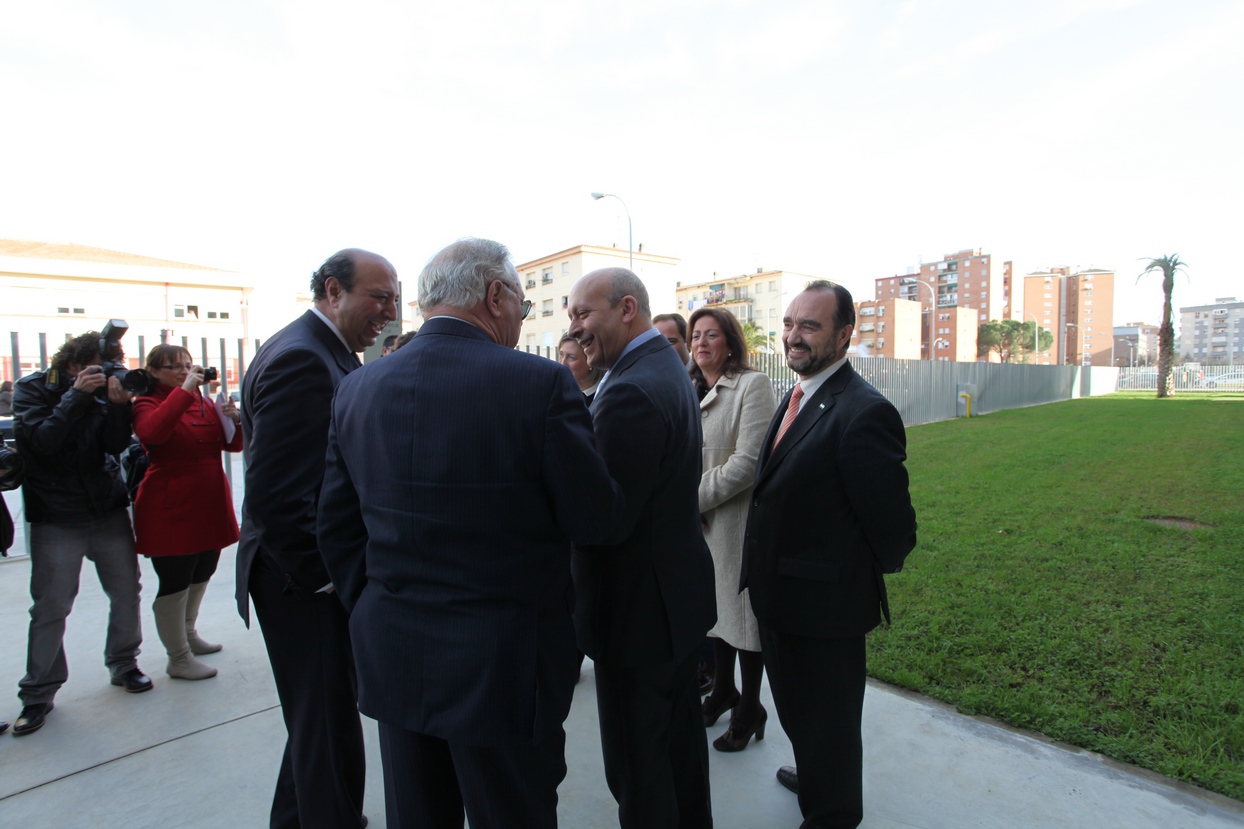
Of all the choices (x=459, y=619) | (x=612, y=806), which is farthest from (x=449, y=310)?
(x=612, y=806)

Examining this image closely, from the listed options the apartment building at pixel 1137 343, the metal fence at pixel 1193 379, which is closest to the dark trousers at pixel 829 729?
the metal fence at pixel 1193 379

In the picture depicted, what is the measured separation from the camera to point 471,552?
4.82 ft

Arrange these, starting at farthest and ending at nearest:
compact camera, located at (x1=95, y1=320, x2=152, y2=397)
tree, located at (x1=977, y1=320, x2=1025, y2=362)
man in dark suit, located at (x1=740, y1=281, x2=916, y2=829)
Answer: tree, located at (x1=977, y1=320, x2=1025, y2=362) → compact camera, located at (x1=95, y1=320, x2=152, y2=397) → man in dark suit, located at (x1=740, y1=281, x2=916, y2=829)

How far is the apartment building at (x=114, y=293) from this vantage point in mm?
12094

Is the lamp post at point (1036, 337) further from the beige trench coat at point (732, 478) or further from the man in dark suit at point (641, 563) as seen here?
the man in dark suit at point (641, 563)

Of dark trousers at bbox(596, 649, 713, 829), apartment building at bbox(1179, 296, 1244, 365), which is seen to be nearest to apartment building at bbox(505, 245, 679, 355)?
dark trousers at bbox(596, 649, 713, 829)

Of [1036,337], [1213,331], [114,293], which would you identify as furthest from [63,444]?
[1213,331]

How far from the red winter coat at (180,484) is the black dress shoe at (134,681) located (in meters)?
0.66

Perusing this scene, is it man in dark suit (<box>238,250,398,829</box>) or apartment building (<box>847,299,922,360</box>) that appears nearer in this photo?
man in dark suit (<box>238,250,398,829</box>)

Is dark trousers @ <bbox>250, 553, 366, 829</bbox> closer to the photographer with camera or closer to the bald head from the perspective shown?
the bald head

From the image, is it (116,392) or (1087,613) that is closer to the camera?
(116,392)

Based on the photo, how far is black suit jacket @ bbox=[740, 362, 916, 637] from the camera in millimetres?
2148

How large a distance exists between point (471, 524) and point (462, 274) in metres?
0.63

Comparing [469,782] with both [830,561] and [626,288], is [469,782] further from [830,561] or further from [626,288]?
[626,288]
